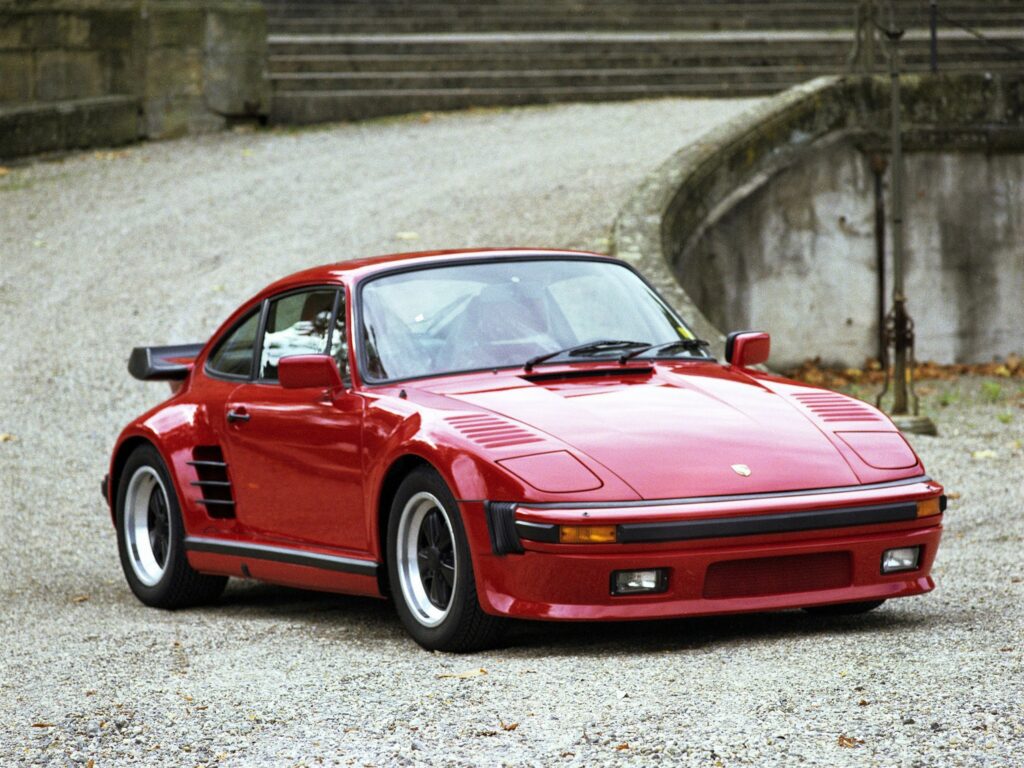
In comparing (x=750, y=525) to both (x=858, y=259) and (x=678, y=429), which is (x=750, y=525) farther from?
(x=858, y=259)

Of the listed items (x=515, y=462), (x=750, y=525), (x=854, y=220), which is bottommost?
(x=854, y=220)

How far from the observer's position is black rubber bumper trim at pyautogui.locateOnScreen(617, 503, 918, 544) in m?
5.62

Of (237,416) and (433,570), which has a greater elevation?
(237,416)

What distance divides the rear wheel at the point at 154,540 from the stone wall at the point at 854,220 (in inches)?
373

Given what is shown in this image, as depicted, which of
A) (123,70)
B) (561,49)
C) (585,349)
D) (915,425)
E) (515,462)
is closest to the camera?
(515,462)

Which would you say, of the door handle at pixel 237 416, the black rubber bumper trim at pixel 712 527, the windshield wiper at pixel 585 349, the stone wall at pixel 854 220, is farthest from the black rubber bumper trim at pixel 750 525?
the stone wall at pixel 854 220

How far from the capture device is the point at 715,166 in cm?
1700

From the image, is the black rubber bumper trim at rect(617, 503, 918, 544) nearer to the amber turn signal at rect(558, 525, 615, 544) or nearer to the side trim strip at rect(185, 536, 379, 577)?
the amber turn signal at rect(558, 525, 615, 544)

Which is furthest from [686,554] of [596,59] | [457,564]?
[596,59]

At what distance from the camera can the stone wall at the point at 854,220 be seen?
58.6 ft

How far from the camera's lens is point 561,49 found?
969 inches

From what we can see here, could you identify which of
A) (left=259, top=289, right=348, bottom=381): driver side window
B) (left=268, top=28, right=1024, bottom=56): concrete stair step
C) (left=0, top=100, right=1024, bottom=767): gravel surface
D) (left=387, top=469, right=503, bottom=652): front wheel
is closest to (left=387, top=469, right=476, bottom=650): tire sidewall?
(left=387, top=469, right=503, bottom=652): front wheel

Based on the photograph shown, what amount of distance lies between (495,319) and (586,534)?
1475 millimetres

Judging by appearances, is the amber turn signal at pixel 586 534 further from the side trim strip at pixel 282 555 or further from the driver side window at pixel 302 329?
the driver side window at pixel 302 329
